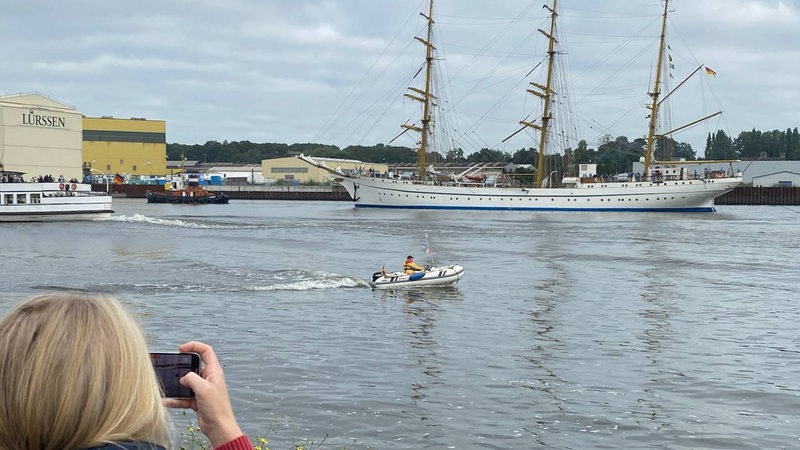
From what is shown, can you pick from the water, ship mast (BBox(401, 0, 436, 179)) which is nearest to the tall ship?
ship mast (BBox(401, 0, 436, 179))

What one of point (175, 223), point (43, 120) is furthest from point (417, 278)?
point (43, 120)

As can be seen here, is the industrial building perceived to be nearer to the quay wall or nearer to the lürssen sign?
the lürssen sign

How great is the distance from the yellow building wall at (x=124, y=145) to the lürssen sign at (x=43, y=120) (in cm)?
4480

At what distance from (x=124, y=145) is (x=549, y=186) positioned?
7612 centimetres

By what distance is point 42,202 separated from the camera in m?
70.7

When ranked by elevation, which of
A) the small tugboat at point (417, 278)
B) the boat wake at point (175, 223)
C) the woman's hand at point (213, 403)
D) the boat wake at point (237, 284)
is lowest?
the boat wake at point (175, 223)

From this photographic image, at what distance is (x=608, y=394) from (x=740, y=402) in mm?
2302

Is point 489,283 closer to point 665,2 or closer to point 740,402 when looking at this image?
point 740,402

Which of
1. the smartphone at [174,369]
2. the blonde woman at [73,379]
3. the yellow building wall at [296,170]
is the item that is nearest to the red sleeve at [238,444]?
the smartphone at [174,369]

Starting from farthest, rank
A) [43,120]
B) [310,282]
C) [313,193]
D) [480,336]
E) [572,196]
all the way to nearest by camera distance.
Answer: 1. [313,193]
2. [572,196]
3. [43,120]
4. [310,282]
5. [480,336]

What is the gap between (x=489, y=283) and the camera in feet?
115

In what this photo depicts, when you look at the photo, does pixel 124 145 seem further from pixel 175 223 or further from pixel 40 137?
pixel 175 223

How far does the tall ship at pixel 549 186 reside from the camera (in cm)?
10994

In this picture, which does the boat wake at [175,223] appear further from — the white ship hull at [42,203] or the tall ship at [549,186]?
the tall ship at [549,186]
